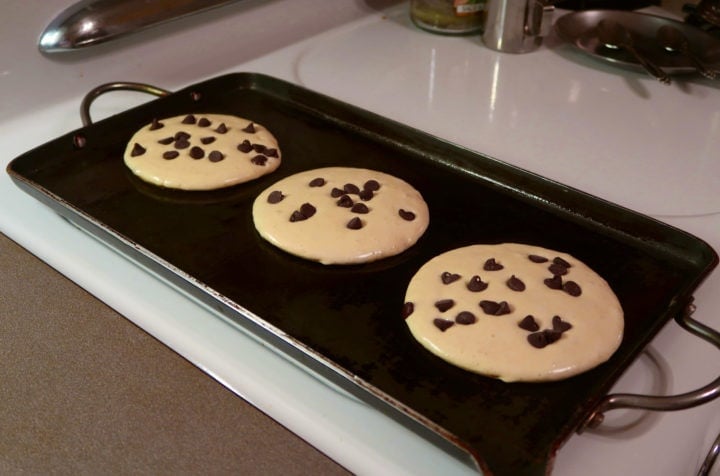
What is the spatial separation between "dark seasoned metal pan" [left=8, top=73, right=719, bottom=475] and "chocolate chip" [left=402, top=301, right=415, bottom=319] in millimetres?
12

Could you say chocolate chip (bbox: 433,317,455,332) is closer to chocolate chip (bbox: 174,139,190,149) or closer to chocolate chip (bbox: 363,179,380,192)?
chocolate chip (bbox: 363,179,380,192)

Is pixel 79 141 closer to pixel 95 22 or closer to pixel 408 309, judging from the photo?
pixel 95 22

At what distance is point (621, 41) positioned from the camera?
50.8 inches

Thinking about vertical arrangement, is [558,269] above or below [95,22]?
below

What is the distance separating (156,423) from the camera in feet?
2.07

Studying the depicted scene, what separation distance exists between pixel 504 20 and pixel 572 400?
88cm

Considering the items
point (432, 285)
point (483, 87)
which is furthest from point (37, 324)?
point (483, 87)

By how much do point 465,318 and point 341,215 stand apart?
23cm

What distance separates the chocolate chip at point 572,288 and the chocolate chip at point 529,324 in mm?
70

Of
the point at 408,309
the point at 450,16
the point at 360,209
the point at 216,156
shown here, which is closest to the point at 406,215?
the point at 360,209

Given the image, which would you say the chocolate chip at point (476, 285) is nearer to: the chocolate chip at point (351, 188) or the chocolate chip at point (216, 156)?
the chocolate chip at point (351, 188)

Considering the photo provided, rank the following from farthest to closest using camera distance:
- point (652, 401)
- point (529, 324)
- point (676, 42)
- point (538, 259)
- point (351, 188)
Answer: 1. point (676, 42)
2. point (351, 188)
3. point (538, 259)
4. point (529, 324)
5. point (652, 401)

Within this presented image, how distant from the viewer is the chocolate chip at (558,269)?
0.76m

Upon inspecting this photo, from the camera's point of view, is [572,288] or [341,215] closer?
[572,288]
